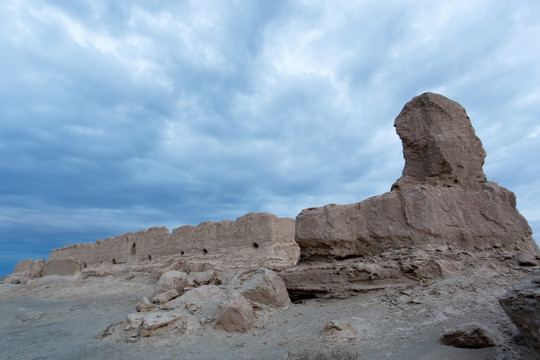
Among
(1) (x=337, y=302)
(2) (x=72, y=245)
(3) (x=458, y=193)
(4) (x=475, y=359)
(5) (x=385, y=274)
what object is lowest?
(4) (x=475, y=359)

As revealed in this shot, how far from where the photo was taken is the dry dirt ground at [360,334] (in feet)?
9.29

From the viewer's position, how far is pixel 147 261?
15.0m

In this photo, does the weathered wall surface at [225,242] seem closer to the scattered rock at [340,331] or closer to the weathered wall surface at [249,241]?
the weathered wall surface at [249,241]

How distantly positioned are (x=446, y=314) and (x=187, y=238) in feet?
38.0

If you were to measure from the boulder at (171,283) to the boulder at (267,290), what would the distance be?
2.45 meters

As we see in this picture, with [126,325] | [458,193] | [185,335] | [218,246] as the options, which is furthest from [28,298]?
[458,193]

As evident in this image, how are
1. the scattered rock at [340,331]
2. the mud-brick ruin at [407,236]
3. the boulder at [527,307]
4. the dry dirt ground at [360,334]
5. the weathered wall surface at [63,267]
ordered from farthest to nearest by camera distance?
the weathered wall surface at [63,267]
the mud-brick ruin at [407,236]
the scattered rock at [340,331]
the dry dirt ground at [360,334]
the boulder at [527,307]

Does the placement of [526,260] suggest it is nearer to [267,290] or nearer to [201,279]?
[267,290]

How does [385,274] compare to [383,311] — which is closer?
[383,311]

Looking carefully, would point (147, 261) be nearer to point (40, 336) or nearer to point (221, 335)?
point (40, 336)

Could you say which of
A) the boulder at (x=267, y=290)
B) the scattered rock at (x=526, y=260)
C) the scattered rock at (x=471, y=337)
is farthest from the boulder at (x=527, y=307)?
the boulder at (x=267, y=290)

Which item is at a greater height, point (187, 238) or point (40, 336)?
point (187, 238)

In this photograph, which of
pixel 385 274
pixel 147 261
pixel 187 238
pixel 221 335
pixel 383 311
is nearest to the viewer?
pixel 383 311

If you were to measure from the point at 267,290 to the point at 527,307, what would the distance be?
3.28 m
